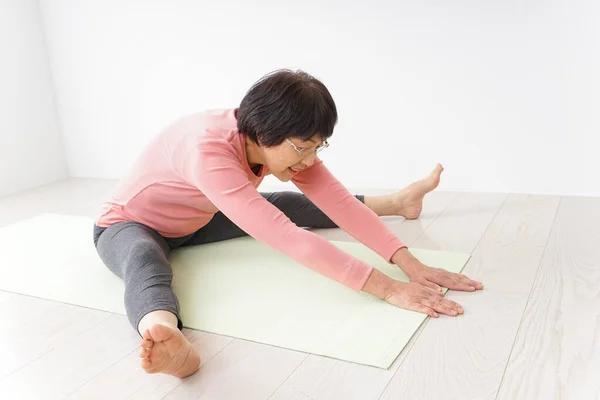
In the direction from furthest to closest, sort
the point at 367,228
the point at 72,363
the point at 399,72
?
the point at 399,72, the point at 367,228, the point at 72,363

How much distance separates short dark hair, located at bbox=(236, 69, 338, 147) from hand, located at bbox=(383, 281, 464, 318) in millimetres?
425

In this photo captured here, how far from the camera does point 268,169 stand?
5.50ft

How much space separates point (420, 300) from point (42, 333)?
95cm

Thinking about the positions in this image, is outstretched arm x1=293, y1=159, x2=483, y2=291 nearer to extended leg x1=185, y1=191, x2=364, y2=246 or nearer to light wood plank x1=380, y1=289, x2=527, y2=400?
light wood plank x1=380, y1=289, x2=527, y2=400

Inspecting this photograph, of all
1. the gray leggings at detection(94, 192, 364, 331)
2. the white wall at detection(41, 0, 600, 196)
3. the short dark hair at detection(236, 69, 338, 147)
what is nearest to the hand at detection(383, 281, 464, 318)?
the short dark hair at detection(236, 69, 338, 147)

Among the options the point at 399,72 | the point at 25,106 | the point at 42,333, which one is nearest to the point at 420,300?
the point at 42,333

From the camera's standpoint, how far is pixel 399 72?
265 centimetres

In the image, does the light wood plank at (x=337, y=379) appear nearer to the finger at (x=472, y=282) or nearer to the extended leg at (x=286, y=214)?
the finger at (x=472, y=282)

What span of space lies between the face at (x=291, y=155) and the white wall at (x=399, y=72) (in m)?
1.28

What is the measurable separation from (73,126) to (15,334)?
2.34 m

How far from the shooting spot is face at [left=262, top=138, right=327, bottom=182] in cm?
144

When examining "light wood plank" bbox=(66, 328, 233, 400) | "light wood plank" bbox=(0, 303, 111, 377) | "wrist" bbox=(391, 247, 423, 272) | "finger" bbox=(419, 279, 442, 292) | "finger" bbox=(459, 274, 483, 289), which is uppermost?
"wrist" bbox=(391, 247, 423, 272)

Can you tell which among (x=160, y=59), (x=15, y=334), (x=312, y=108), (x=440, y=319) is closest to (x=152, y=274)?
(x=15, y=334)

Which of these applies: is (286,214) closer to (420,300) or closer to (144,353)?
(420,300)
